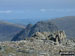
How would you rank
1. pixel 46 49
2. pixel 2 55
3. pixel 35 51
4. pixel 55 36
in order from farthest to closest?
pixel 55 36
pixel 46 49
pixel 35 51
pixel 2 55

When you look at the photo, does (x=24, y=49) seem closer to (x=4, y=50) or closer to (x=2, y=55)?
(x=4, y=50)

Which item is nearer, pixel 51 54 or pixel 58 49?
pixel 51 54

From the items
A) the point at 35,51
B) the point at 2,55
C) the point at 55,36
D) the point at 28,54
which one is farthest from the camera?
the point at 55,36

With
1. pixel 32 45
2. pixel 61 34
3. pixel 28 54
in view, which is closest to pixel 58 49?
pixel 32 45

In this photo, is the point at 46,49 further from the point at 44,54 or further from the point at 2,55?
the point at 2,55

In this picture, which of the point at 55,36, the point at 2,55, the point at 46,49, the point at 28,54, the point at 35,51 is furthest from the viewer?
the point at 55,36

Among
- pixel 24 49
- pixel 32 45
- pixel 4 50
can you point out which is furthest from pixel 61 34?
pixel 4 50

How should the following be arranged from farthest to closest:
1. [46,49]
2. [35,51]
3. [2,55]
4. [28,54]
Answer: [46,49] < [35,51] < [28,54] < [2,55]

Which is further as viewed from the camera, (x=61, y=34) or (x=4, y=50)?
(x=61, y=34)
